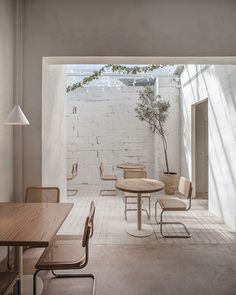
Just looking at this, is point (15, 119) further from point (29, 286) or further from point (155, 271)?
point (155, 271)

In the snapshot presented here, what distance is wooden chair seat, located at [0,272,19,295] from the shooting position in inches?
58.8

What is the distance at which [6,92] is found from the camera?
9.32 feet

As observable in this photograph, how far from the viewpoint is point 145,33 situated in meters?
3.13

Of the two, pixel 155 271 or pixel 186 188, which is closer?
pixel 155 271

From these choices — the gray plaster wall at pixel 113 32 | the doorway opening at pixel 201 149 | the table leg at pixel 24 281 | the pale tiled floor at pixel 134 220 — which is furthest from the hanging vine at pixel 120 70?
the table leg at pixel 24 281

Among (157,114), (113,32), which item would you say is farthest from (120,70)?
(113,32)

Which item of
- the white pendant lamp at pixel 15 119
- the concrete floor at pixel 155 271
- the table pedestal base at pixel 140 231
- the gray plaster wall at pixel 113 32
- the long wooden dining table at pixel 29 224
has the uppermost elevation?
the gray plaster wall at pixel 113 32

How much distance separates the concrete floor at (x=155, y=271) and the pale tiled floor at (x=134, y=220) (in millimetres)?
195

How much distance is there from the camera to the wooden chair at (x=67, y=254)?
1862 mm

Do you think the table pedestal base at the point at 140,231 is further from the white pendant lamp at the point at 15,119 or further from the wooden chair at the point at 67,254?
the white pendant lamp at the point at 15,119

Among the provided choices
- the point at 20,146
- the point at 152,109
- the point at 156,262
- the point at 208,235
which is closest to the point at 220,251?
the point at 208,235

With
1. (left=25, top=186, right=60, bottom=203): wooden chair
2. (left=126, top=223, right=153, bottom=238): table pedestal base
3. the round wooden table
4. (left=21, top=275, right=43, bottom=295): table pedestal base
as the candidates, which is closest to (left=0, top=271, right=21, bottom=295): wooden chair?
(left=21, top=275, right=43, bottom=295): table pedestal base

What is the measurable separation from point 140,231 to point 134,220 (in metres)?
0.58

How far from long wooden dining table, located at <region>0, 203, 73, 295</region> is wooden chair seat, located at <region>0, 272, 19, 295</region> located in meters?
0.19
